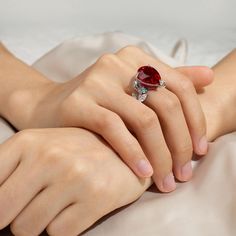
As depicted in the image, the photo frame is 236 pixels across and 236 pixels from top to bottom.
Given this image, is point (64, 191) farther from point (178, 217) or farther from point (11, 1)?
point (11, 1)

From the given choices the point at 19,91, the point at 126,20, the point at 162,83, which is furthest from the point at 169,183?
the point at 126,20

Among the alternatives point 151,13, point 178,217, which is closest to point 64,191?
point 178,217

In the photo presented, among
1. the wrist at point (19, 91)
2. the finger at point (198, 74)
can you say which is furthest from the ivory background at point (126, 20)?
the finger at point (198, 74)

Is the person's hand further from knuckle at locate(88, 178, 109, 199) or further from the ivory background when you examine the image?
the ivory background

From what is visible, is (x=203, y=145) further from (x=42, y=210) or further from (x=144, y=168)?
(x=42, y=210)

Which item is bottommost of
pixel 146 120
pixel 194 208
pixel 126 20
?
pixel 126 20

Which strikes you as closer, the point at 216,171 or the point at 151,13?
the point at 216,171

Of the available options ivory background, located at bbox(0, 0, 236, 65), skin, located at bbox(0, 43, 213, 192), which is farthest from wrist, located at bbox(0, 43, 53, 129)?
ivory background, located at bbox(0, 0, 236, 65)
